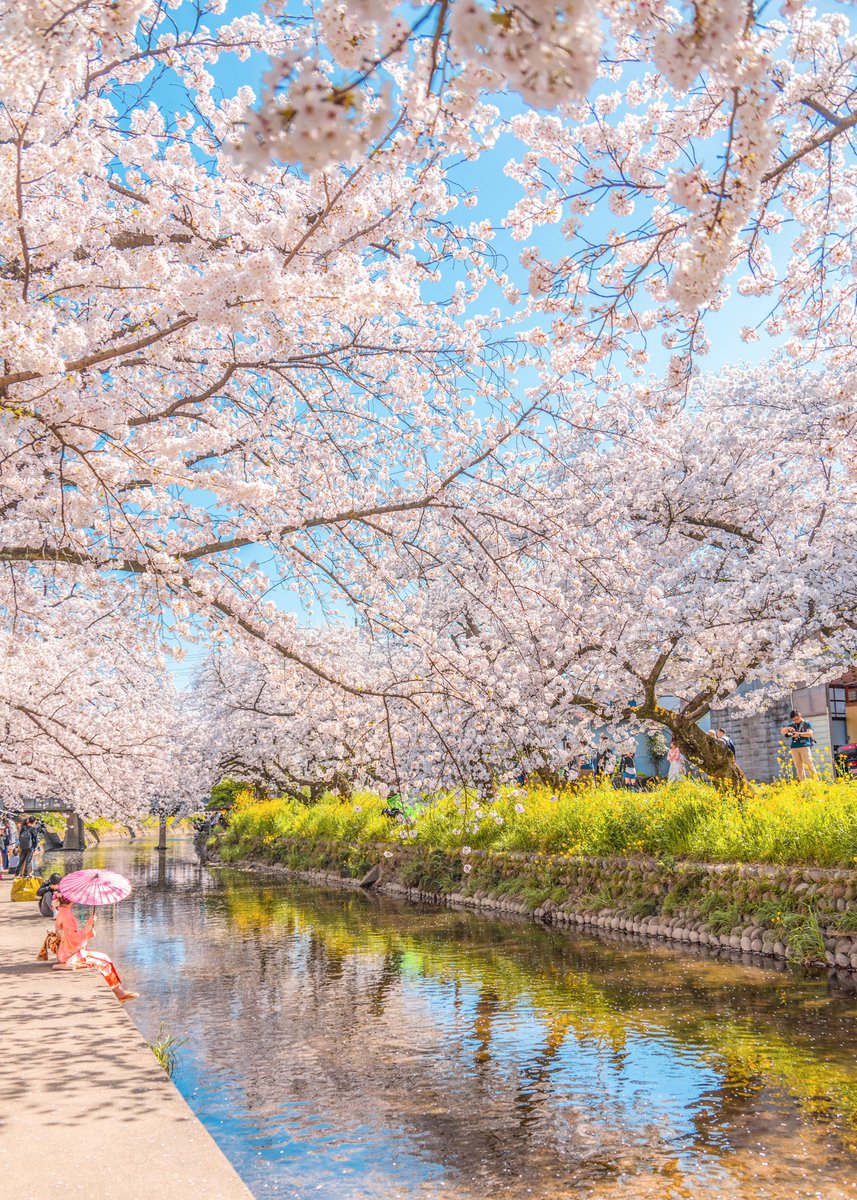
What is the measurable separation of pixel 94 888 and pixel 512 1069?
521cm

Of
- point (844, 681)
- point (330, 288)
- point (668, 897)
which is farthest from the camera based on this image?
point (844, 681)

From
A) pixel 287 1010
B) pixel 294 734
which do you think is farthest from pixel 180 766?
pixel 287 1010

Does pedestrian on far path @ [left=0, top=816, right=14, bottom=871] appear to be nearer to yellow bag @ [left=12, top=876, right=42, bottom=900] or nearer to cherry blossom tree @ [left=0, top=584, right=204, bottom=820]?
cherry blossom tree @ [left=0, top=584, right=204, bottom=820]

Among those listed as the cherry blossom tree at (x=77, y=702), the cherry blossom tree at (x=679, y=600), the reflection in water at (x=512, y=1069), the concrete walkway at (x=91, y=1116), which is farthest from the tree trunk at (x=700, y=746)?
the concrete walkway at (x=91, y=1116)

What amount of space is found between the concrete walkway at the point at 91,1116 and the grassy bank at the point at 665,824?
13.7ft

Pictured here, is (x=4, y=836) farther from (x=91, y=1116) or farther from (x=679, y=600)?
(x=91, y=1116)

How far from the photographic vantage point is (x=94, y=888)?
1014 centimetres

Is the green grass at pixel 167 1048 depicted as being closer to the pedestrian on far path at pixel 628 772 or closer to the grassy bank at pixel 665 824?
the grassy bank at pixel 665 824

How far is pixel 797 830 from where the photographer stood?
11180mm

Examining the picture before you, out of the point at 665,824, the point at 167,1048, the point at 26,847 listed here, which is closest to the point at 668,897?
the point at 665,824

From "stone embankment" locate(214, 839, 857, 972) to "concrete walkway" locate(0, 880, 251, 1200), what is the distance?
7434 millimetres

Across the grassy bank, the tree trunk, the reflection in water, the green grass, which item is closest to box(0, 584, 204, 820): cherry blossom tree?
the green grass

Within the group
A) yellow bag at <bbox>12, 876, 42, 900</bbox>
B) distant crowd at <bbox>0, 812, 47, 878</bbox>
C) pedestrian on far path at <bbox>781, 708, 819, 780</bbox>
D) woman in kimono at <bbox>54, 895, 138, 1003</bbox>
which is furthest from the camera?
distant crowd at <bbox>0, 812, 47, 878</bbox>

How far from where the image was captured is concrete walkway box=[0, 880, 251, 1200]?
390 cm
